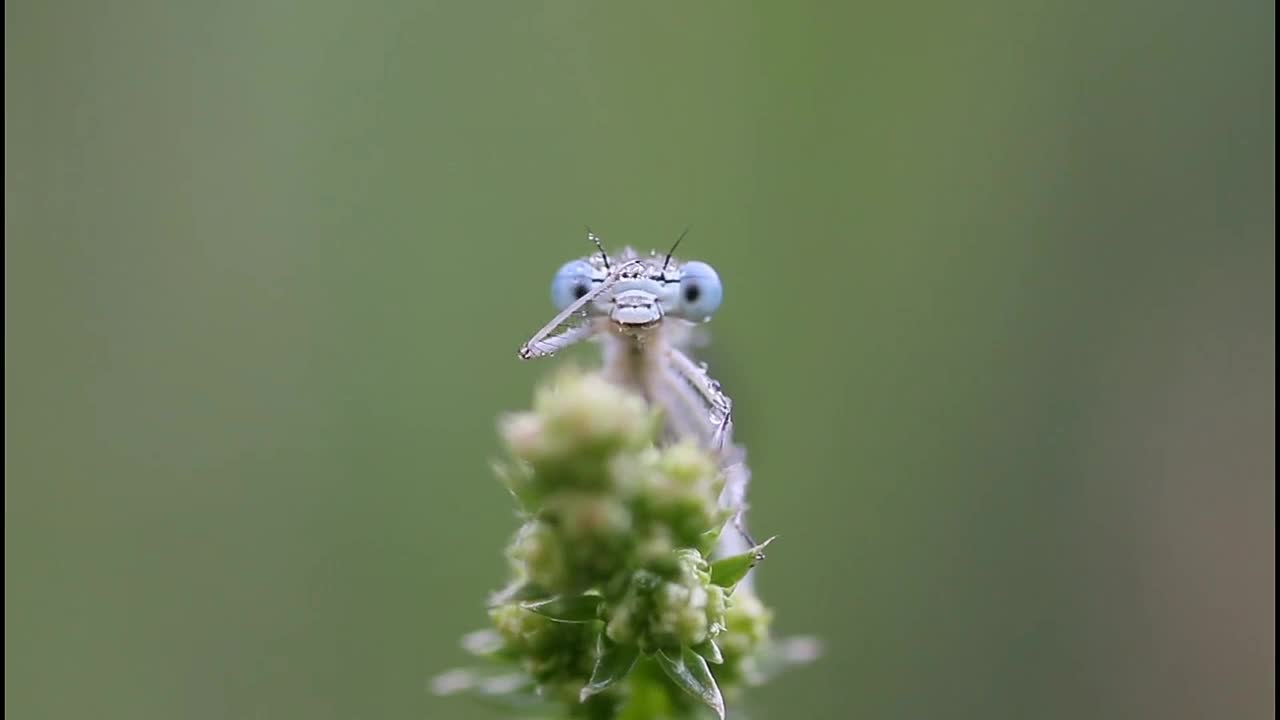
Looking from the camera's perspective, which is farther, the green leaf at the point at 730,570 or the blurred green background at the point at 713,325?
the blurred green background at the point at 713,325

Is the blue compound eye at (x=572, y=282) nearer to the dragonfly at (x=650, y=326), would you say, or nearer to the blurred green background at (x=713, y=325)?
the dragonfly at (x=650, y=326)

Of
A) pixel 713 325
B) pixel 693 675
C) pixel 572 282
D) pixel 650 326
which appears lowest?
pixel 693 675

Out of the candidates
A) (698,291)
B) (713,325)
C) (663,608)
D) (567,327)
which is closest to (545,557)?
(663,608)

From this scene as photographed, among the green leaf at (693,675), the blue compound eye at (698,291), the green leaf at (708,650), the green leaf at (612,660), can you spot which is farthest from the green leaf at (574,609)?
the blue compound eye at (698,291)

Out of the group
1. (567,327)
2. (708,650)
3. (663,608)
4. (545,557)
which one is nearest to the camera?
(545,557)

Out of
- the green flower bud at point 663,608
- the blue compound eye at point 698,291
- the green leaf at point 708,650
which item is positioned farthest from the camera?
the blue compound eye at point 698,291

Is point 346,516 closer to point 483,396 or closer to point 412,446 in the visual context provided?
point 412,446

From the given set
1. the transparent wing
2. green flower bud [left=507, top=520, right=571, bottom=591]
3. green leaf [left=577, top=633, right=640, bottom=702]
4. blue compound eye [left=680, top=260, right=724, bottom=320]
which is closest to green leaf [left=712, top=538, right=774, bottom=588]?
green leaf [left=577, top=633, right=640, bottom=702]

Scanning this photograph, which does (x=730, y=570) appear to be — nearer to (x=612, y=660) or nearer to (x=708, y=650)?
(x=708, y=650)
